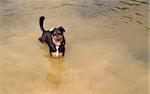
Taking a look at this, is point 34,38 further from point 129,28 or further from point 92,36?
point 129,28

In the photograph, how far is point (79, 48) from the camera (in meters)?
6.45

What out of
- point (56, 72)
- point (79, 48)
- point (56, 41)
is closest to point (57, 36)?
point (56, 41)

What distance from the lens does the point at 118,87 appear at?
5.24 m

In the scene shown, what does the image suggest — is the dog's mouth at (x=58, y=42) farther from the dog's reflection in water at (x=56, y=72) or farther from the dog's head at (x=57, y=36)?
the dog's reflection in water at (x=56, y=72)

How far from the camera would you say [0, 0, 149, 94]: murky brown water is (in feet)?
17.5

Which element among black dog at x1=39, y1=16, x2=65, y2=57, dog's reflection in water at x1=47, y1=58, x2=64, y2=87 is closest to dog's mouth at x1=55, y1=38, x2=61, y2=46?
black dog at x1=39, y1=16, x2=65, y2=57

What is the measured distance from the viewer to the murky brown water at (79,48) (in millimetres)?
5320

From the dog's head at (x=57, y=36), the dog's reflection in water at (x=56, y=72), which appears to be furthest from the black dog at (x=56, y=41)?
the dog's reflection in water at (x=56, y=72)

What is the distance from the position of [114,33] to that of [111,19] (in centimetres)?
78

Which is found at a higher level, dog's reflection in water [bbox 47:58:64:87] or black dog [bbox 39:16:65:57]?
black dog [bbox 39:16:65:57]

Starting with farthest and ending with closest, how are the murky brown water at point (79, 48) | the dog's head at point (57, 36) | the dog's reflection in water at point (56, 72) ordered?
the dog's head at point (57, 36) < the dog's reflection in water at point (56, 72) < the murky brown water at point (79, 48)

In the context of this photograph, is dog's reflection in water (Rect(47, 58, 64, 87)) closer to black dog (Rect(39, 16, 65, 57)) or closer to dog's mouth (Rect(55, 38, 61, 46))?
black dog (Rect(39, 16, 65, 57))

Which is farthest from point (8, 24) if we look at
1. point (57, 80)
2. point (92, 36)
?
point (57, 80)

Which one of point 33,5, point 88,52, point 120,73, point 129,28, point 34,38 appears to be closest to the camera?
point 120,73
